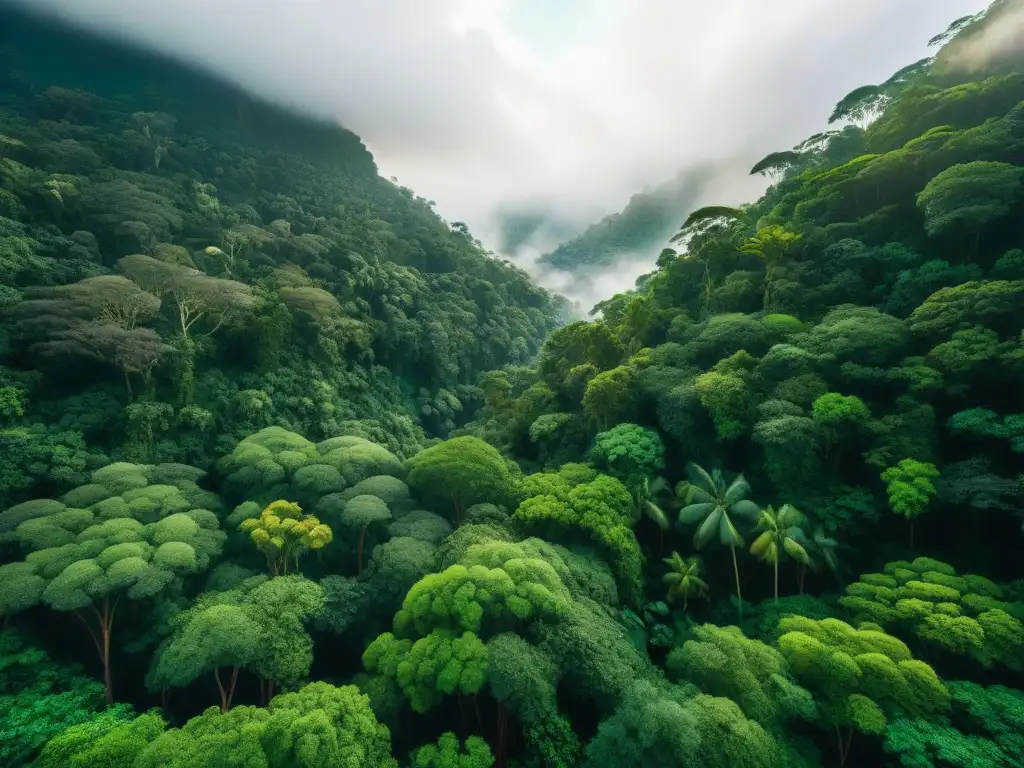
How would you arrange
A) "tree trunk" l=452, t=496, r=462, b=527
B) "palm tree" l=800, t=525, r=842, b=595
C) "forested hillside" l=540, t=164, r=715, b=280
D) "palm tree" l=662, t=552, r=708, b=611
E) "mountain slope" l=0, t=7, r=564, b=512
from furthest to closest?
1. "forested hillside" l=540, t=164, r=715, b=280
2. "mountain slope" l=0, t=7, r=564, b=512
3. "tree trunk" l=452, t=496, r=462, b=527
4. "palm tree" l=662, t=552, r=708, b=611
5. "palm tree" l=800, t=525, r=842, b=595

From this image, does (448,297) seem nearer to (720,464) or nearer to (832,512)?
(720,464)

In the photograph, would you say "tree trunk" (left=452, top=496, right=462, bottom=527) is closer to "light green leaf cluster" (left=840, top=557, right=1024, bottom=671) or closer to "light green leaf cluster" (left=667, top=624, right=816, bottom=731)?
"light green leaf cluster" (left=667, top=624, right=816, bottom=731)

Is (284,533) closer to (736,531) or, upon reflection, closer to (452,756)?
(452,756)

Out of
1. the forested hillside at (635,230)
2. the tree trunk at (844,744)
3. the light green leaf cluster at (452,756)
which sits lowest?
the tree trunk at (844,744)

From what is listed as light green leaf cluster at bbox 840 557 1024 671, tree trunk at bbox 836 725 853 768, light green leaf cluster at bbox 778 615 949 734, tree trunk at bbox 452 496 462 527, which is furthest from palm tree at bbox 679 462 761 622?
tree trunk at bbox 452 496 462 527

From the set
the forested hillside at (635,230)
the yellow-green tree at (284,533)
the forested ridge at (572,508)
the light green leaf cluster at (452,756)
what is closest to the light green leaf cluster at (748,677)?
the forested ridge at (572,508)

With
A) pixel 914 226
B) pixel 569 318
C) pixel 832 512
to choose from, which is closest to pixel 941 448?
pixel 832 512

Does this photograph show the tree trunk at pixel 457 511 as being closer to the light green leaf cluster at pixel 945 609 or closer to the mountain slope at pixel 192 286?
the light green leaf cluster at pixel 945 609

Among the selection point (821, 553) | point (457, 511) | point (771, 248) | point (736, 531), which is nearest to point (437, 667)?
point (457, 511)
